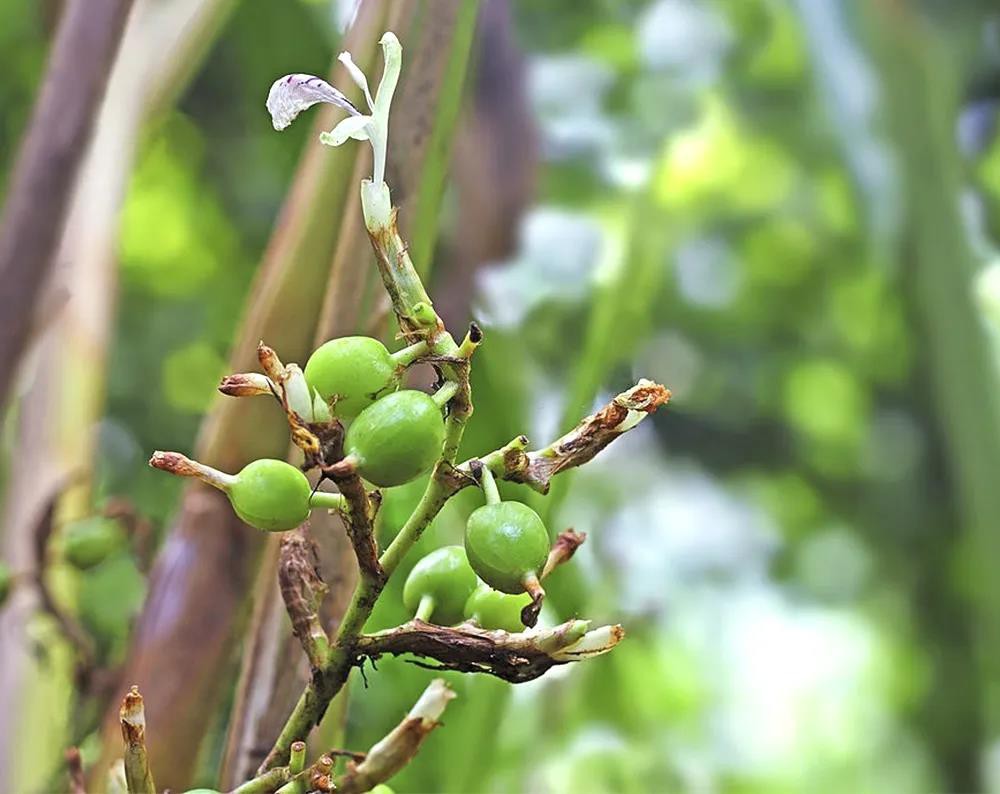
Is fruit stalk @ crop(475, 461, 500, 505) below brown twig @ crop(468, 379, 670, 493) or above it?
below

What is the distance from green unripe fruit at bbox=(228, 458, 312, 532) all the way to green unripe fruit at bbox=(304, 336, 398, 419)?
0.02 metres

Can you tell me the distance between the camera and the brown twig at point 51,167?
1.43 feet

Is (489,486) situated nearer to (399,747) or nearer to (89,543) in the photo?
(399,747)

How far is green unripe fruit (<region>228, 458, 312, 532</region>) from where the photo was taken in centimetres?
22

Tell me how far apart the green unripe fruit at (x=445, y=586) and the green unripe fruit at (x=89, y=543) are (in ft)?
0.86

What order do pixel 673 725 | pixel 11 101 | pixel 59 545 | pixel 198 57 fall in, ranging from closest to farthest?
pixel 59 545 → pixel 198 57 → pixel 11 101 → pixel 673 725

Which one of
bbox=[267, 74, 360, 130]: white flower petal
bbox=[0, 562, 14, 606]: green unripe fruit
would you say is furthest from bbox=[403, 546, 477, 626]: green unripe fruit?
bbox=[0, 562, 14, 606]: green unripe fruit

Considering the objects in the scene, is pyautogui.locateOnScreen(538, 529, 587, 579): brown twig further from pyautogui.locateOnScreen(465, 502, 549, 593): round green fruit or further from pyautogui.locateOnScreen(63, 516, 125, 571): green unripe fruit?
pyautogui.locateOnScreen(63, 516, 125, 571): green unripe fruit

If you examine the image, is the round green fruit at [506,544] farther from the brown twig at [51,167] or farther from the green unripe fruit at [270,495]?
the brown twig at [51,167]

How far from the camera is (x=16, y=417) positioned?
0.65 meters

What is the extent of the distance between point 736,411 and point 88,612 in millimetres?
1263

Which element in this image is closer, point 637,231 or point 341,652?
point 341,652

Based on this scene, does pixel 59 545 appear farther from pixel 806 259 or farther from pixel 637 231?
pixel 806 259

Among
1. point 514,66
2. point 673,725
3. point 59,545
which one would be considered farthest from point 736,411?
point 59,545
